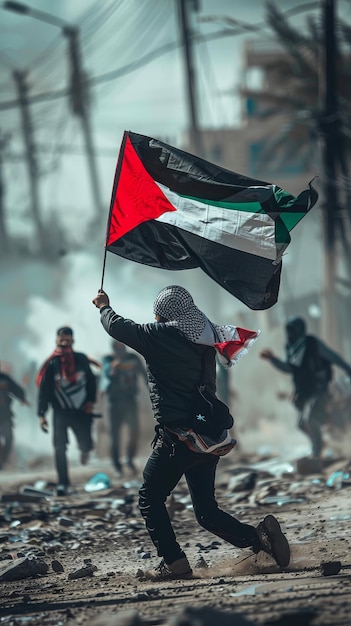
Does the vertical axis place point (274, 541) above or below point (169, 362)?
below

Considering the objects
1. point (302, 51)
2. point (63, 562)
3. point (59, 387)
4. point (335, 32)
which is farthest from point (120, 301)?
point (63, 562)

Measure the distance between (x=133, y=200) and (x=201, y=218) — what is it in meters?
0.53

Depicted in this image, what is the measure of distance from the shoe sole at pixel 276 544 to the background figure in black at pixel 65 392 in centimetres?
543

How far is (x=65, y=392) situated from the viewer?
38.0ft

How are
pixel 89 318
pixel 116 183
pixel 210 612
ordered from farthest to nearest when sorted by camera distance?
pixel 89 318 → pixel 116 183 → pixel 210 612

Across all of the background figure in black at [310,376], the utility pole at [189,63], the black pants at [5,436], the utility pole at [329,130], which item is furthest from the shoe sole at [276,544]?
the utility pole at [189,63]

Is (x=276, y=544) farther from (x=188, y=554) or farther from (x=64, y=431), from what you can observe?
(x=64, y=431)

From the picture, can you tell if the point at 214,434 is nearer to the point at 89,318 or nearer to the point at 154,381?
the point at 154,381

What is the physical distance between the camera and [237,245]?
6828 millimetres

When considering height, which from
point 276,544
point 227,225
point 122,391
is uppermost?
point 227,225

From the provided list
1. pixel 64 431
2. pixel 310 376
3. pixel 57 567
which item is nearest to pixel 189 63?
pixel 310 376

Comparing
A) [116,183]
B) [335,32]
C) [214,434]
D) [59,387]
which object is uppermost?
[335,32]

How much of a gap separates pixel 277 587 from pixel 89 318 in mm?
16248

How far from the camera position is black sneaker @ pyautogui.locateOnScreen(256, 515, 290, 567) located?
633 centimetres
